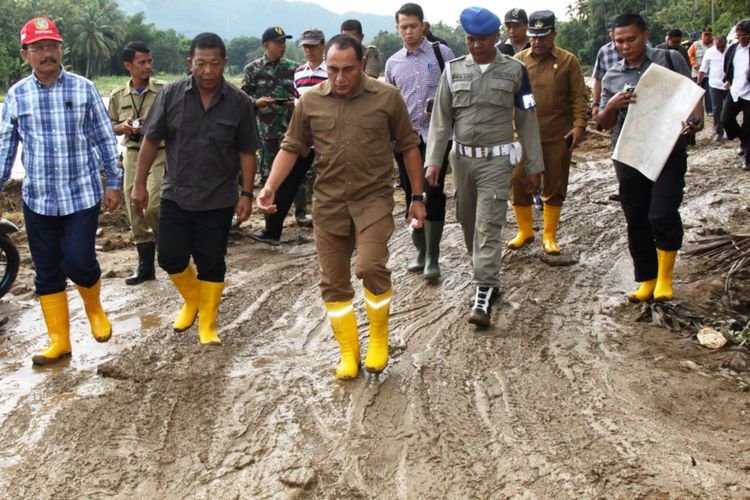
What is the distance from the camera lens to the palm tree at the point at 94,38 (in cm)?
9469

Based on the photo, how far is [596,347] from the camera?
16.7ft

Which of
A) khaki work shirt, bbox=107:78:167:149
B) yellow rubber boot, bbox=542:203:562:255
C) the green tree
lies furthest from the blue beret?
the green tree

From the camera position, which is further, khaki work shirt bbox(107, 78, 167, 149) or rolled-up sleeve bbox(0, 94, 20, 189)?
khaki work shirt bbox(107, 78, 167, 149)

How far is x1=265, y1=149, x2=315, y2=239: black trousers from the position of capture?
8.04 meters

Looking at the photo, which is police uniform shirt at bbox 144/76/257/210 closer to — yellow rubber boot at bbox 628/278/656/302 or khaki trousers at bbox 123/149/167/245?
khaki trousers at bbox 123/149/167/245

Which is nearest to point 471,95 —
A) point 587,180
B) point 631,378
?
point 631,378

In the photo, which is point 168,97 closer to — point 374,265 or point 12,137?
point 12,137

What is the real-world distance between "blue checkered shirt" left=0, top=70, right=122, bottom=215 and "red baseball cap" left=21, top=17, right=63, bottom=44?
0.23 meters

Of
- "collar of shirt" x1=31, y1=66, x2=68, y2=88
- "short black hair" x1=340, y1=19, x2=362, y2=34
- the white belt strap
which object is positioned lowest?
the white belt strap

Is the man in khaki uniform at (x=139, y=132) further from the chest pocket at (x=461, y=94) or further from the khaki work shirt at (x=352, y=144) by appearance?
the chest pocket at (x=461, y=94)

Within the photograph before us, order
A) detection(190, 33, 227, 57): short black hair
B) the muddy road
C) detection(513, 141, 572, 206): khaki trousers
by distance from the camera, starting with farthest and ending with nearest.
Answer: detection(513, 141, 572, 206): khaki trousers, detection(190, 33, 227, 57): short black hair, the muddy road

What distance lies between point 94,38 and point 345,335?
10123cm

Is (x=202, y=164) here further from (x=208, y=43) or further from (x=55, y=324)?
(x=55, y=324)

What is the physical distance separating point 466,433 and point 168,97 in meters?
Answer: 2.87
